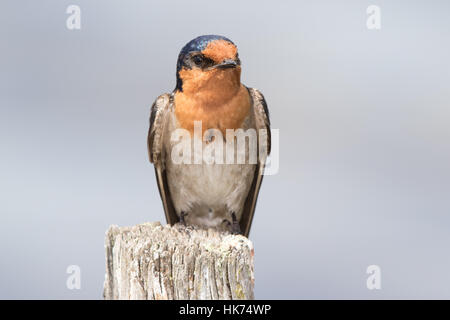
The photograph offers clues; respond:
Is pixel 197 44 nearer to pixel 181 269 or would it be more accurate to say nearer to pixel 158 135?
pixel 158 135

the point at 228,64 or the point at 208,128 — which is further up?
the point at 228,64

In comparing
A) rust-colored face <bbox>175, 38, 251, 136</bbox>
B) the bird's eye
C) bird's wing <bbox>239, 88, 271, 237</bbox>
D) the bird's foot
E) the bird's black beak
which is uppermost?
the bird's eye

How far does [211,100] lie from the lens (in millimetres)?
5203

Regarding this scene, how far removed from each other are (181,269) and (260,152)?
2.03 m

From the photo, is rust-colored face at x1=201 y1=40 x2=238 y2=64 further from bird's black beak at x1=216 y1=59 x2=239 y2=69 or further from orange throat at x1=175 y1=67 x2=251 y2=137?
orange throat at x1=175 y1=67 x2=251 y2=137

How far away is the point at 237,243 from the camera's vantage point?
13.4 ft

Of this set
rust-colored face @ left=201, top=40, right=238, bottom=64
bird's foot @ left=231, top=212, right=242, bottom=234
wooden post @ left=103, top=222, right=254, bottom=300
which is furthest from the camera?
bird's foot @ left=231, top=212, right=242, bottom=234

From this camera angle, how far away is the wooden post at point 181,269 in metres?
3.90

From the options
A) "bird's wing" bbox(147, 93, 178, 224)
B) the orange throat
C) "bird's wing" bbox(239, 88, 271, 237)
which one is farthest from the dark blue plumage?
"bird's wing" bbox(239, 88, 271, 237)

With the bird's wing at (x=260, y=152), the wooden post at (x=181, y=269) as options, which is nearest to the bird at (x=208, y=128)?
the bird's wing at (x=260, y=152)

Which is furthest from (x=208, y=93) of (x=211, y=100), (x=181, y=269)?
(x=181, y=269)

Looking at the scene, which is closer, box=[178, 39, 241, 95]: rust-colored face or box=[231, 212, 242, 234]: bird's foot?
box=[178, 39, 241, 95]: rust-colored face

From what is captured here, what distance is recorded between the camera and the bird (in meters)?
5.10

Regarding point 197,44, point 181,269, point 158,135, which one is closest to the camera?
point 181,269
